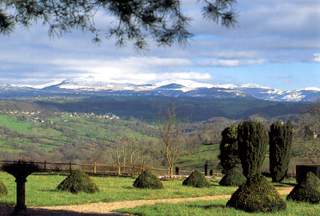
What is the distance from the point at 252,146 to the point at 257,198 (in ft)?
60.3

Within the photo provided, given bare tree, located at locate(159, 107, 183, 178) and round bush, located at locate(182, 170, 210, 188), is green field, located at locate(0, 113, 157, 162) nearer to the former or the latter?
bare tree, located at locate(159, 107, 183, 178)

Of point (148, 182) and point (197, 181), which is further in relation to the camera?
point (197, 181)

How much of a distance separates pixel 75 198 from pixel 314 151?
3391 centimetres

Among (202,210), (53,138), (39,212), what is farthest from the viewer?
(53,138)

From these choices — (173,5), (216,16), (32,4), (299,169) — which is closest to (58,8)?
(32,4)

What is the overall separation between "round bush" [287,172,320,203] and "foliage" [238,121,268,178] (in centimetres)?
1454

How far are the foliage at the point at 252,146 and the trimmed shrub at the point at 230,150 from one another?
3.80 metres

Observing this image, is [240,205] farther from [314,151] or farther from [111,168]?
[314,151]

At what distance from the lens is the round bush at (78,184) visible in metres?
21.8

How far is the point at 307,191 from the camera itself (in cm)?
1944

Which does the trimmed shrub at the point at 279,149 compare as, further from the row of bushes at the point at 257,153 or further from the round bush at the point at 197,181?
the round bush at the point at 197,181

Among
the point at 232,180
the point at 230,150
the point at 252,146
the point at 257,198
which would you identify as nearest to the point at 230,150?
the point at 230,150

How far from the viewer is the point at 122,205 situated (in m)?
18.8

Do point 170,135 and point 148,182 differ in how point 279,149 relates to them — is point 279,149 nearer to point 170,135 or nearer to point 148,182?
point 170,135
